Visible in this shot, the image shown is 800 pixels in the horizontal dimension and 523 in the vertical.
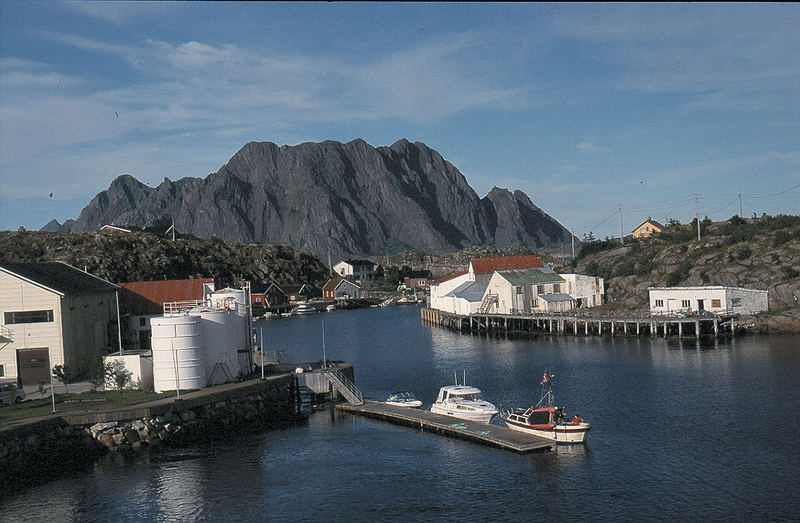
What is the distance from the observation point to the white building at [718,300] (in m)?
77.7

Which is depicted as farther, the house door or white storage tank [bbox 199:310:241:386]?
the house door

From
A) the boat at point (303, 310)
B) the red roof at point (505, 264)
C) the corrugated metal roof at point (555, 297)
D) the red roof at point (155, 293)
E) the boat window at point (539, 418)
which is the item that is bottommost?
the boat window at point (539, 418)

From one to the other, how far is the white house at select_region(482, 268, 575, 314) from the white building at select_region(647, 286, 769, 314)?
606 inches

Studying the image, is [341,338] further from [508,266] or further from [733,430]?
[733,430]

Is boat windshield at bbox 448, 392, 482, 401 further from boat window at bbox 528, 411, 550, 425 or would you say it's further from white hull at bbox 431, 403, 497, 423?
boat window at bbox 528, 411, 550, 425

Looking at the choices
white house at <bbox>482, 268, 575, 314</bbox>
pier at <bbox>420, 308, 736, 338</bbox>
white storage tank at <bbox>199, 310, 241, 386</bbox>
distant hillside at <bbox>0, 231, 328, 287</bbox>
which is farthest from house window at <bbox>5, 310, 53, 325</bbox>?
white house at <bbox>482, 268, 575, 314</bbox>

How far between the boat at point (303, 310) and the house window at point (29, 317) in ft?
315

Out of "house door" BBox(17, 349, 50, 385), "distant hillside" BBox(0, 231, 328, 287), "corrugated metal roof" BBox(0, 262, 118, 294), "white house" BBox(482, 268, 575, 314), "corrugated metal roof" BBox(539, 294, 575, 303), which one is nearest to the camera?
"house door" BBox(17, 349, 50, 385)

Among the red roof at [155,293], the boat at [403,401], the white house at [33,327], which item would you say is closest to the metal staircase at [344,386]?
the boat at [403,401]

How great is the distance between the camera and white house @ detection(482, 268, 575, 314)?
9356 cm

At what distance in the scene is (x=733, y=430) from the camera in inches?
1430

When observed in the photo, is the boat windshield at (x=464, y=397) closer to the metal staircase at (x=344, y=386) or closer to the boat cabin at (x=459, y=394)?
the boat cabin at (x=459, y=394)

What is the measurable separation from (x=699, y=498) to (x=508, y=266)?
80.3 meters

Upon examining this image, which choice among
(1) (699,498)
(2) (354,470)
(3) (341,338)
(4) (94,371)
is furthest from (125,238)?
(1) (699,498)
